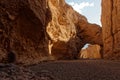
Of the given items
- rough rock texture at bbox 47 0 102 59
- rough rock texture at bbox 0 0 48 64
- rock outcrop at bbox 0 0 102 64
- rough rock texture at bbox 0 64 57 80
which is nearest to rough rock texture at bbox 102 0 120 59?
rough rock texture at bbox 47 0 102 59

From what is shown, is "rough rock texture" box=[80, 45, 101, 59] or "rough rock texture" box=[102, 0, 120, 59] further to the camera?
"rough rock texture" box=[80, 45, 101, 59]

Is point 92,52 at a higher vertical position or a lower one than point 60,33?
lower

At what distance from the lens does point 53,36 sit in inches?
834

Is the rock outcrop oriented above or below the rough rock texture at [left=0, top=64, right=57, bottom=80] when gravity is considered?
above

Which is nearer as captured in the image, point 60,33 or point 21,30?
point 21,30

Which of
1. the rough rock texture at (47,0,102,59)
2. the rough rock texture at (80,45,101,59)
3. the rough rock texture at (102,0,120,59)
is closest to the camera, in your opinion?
the rough rock texture at (102,0,120,59)

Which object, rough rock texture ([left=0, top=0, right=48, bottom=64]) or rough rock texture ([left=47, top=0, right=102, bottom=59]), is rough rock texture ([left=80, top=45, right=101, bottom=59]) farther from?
rough rock texture ([left=0, top=0, right=48, bottom=64])

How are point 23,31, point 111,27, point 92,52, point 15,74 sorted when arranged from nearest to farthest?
point 15,74
point 23,31
point 111,27
point 92,52

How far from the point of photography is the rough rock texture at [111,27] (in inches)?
724

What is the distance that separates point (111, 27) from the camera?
20.0 metres

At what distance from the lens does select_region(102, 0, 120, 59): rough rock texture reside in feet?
60.3

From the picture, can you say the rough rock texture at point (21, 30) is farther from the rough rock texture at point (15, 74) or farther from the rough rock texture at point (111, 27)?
the rough rock texture at point (111, 27)

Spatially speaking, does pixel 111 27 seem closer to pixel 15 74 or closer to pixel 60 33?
pixel 60 33

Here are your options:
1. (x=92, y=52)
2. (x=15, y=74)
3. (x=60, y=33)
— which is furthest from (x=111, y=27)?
(x=92, y=52)
